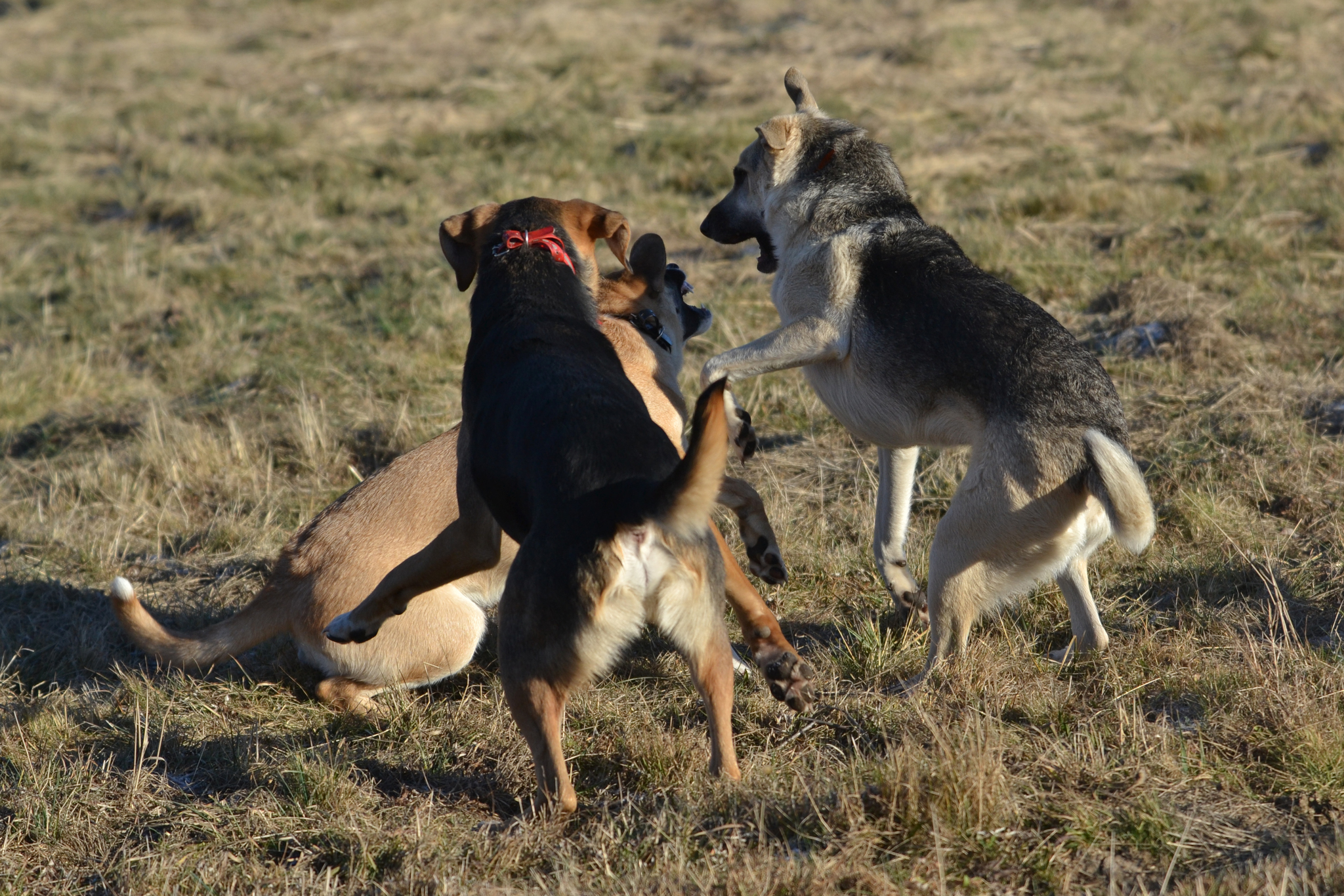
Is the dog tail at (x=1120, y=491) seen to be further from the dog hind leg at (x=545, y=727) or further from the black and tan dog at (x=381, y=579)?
the dog hind leg at (x=545, y=727)

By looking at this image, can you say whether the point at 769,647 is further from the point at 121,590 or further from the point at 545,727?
the point at 121,590

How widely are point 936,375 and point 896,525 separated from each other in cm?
84

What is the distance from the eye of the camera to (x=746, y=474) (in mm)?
5660

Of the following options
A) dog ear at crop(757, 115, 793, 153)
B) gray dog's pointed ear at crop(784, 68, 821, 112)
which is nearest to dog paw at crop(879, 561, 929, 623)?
dog ear at crop(757, 115, 793, 153)

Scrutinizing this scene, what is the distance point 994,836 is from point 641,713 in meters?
1.34

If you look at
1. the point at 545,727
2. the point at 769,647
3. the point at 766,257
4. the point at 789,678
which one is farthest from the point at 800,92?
the point at 545,727

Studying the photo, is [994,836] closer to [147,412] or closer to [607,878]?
[607,878]

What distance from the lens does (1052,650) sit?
13.6 ft

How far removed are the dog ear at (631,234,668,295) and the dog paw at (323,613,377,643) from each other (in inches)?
79.2

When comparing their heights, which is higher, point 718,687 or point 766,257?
point 766,257

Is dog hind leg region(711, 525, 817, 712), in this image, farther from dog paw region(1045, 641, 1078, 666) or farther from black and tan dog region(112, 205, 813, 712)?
dog paw region(1045, 641, 1078, 666)

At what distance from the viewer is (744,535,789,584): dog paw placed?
409 cm

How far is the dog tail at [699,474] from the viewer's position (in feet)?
8.86

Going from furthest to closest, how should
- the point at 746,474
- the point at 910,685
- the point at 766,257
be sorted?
1. the point at 746,474
2. the point at 766,257
3. the point at 910,685
